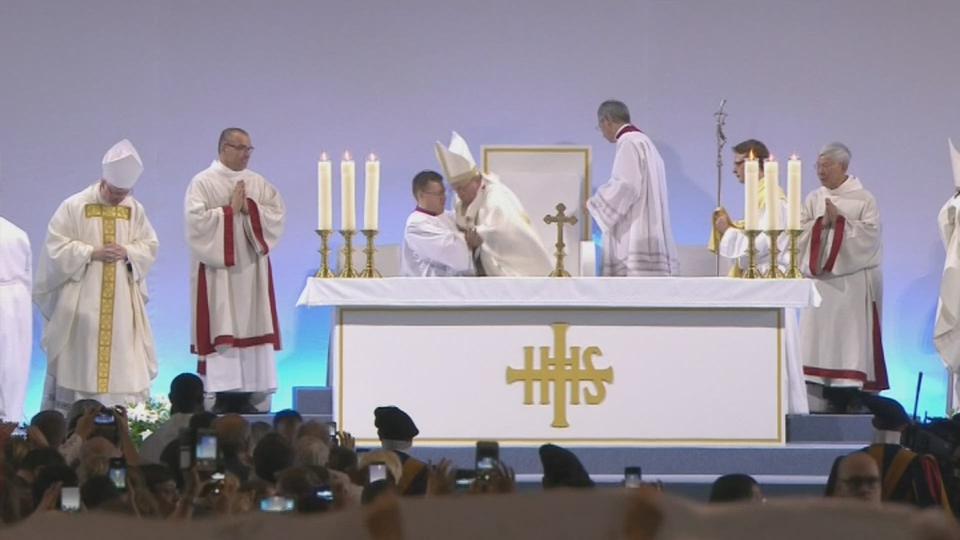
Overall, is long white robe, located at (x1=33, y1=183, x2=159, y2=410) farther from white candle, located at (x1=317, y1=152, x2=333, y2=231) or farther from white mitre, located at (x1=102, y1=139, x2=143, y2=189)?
white candle, located at (x1=317, y1=152, x2=333, y2=231)

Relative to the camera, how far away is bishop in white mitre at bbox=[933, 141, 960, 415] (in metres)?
11.4

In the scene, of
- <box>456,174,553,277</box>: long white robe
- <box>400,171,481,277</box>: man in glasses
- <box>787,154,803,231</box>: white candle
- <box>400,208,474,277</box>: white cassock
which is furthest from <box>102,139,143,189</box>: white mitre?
<box>787,154,803,231</box>: white candle

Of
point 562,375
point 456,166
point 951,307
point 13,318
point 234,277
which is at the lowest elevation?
point 562,375

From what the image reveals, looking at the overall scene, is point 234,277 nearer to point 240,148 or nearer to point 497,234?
point 240,148

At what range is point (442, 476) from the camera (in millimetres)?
4766

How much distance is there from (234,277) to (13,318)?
139 cm

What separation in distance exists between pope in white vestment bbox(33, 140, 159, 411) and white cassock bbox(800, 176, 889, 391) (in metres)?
4.11

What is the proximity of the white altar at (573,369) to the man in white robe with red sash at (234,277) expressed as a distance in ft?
5.09

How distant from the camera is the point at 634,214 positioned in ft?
33.2

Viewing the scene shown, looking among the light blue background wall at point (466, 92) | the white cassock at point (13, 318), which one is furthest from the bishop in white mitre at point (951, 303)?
the white cassock at point (13, 318)

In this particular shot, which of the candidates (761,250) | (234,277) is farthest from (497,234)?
(761,250)

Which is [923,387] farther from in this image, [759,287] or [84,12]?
[84,12]

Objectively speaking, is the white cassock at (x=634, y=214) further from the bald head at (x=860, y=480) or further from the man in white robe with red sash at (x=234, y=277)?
the bald head at (x=860, y=480)

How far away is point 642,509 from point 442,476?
269 cm
